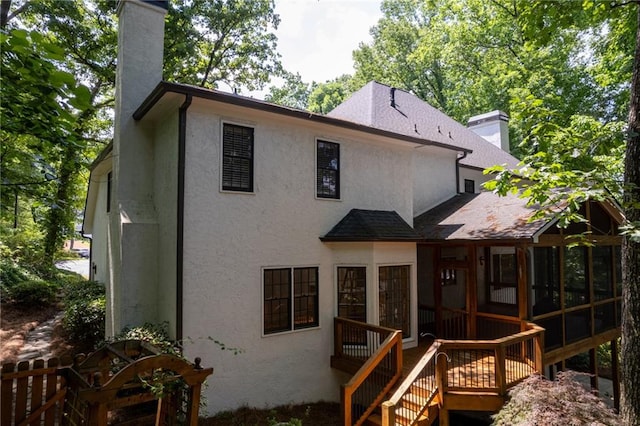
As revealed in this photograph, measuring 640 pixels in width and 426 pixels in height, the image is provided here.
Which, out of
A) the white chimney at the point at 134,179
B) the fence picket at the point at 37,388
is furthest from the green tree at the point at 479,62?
the fence picket at the point at 37,388

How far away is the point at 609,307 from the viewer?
1166 cm

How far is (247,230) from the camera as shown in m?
8.09

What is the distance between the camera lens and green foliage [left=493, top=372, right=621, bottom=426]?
547 centimetres

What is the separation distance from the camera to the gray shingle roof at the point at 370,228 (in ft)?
29.6

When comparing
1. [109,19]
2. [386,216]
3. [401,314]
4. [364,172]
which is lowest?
[401,314]

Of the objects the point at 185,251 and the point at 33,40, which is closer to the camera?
the point at 33,40

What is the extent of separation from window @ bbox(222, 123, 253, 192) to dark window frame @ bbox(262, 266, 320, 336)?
2032mm

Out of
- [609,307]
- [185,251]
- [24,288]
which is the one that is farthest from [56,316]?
[609,307]

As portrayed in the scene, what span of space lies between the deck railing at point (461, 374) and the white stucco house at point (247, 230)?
215 cm

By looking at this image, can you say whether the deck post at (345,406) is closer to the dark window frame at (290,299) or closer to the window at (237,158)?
the dark window frame at (290,299)

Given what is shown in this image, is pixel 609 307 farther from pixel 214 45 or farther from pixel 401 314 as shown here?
pixel 214 45

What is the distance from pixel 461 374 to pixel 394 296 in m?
2.56

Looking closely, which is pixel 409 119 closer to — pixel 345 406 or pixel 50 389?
pixel 345 406

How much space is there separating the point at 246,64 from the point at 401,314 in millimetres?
20165
